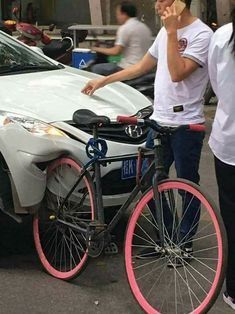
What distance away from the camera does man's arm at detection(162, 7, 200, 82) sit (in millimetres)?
3590

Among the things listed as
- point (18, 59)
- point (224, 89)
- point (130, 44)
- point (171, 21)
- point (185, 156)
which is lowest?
point (130, 44)

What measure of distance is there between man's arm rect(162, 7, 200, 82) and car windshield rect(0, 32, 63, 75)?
1.74m

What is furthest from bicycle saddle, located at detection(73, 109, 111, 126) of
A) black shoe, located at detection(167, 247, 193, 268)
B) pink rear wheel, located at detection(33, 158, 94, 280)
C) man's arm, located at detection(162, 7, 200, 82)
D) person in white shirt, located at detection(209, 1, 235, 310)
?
black shoe, located at detection(167, 247, 193, 268)

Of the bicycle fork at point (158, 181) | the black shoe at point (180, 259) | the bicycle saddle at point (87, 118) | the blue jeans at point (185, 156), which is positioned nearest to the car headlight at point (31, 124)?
the bicycle saddle at point (87, 118)

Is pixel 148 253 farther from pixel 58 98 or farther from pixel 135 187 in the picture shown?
pixel 58 98

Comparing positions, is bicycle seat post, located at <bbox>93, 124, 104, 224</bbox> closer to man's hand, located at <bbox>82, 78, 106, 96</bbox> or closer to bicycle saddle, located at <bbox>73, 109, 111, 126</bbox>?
bicycle saddle, located at <bbox>73, 109, 111, 126</bbox>

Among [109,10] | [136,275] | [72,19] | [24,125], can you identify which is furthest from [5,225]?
[72,19]

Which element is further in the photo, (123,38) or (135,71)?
(123,38)

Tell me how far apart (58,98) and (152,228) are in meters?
1.25

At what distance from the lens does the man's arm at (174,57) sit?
11.8ft

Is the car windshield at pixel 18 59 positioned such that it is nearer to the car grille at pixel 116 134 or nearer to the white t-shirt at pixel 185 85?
the car grille at pixel 116 134

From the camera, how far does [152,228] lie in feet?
12.2

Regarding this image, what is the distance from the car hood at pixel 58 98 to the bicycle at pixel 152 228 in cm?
35

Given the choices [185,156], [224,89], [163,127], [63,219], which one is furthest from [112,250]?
Result: [224,89]
